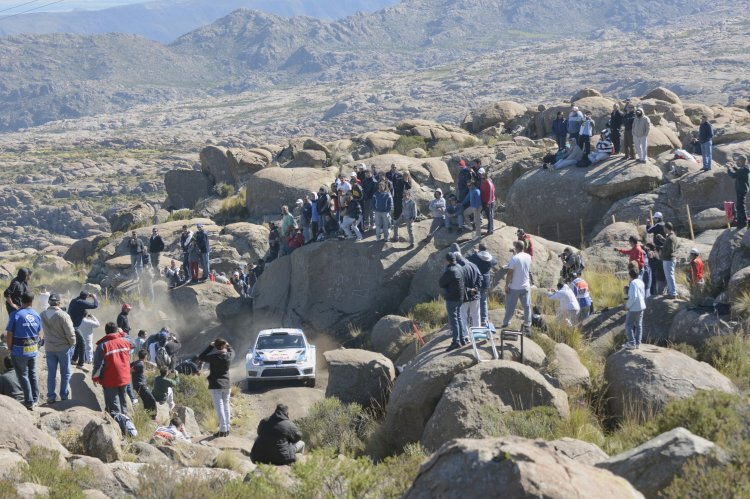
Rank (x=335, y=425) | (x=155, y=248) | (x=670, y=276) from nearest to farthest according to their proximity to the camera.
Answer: (x=335, y=425) → (x=670, y=276) → (x=155, y=248)

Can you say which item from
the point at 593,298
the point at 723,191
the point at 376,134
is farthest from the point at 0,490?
the point at 376,134

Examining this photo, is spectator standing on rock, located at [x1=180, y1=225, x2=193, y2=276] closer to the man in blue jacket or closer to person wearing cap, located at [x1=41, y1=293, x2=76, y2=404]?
the man in blue jacket

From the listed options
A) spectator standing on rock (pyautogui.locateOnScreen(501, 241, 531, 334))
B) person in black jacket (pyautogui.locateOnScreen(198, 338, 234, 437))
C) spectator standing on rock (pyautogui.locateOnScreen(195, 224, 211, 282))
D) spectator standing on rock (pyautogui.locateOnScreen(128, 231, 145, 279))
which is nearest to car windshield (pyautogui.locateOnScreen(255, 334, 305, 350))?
person in black jacket (pyautogui.locateOnScreen(198, 338, 234, 437))

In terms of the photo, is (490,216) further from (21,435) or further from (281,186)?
(281,186)

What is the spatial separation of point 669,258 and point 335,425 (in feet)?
27.1

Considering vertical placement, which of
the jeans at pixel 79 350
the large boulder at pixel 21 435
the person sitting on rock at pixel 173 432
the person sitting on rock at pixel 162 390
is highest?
the large boulder at pixel 21 435

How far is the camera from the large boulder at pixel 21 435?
1225 centimetres

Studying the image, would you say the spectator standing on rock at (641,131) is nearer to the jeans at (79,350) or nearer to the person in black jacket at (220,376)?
the person in black jacket at (220,376)

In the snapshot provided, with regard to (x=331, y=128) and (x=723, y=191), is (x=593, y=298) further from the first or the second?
(x=331, y=128)

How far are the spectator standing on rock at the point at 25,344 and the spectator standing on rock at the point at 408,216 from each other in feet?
42.5

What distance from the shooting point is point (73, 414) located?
14.6m

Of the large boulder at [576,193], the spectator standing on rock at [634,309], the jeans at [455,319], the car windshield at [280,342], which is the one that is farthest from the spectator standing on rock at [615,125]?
the jeans at [455,319]

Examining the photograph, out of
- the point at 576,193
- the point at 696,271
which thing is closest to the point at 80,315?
the point at 696,271

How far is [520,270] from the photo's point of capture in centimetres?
1697
